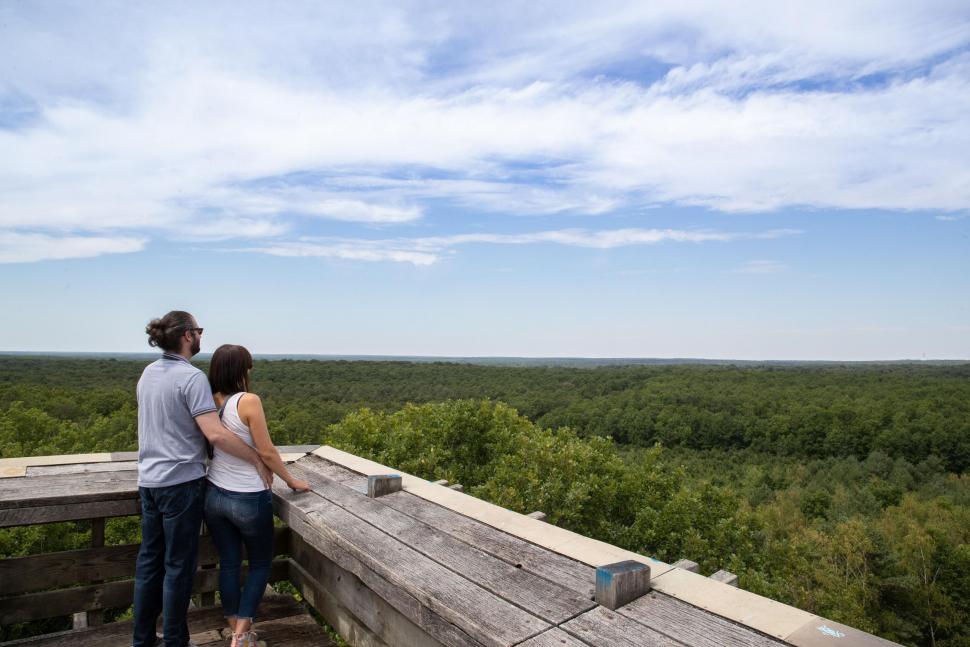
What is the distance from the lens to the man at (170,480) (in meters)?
2.76

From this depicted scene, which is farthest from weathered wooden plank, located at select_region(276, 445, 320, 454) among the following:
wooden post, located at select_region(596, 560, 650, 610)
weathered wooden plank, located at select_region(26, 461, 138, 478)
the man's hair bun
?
wooden post, located at select_region(596, 560, 650, 610)

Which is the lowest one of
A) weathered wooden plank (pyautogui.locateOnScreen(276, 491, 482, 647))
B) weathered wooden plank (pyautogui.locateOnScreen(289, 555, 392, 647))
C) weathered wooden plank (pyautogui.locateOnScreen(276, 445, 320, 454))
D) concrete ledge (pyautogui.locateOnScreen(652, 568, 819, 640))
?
weathered wooden plank (pyautogui.locateOnScreen(289, 555, 392, 647))

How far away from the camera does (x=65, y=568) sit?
3148 millimetres

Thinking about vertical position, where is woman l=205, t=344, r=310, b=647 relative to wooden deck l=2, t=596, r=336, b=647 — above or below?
above

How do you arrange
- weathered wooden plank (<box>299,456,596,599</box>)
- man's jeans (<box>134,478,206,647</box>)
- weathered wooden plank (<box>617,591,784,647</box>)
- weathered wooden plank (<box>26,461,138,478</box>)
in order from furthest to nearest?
weathered wooden plank (<box>26,461,138,478</box>) < man's jeans (<box>134,478,206,647</box>) < weathered wooden plank (<box>299,456,596,599</box>) < weathered wooden plank (<box>617,591,784,647</box>)

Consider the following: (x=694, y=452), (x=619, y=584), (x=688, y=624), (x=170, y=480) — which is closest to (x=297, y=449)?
(x=170, y=480)

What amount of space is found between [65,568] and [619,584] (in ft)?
9.42

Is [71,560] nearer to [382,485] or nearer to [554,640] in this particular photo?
[382,485]

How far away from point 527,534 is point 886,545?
128 feet

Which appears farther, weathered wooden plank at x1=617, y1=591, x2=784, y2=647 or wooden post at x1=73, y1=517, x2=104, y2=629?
wooden post at x1=73, y1=517, x2=104, y2=629

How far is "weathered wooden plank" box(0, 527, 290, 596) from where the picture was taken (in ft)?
10.00

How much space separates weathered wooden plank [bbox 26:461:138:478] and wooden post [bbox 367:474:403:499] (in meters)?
1.55

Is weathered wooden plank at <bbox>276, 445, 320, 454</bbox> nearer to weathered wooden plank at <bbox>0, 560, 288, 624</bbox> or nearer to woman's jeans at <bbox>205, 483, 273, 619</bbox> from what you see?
weathered wooden plank at <bbox>0, 560, 288, 624</bbox>

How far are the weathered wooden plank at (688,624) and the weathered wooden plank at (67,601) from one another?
8.54 ft
